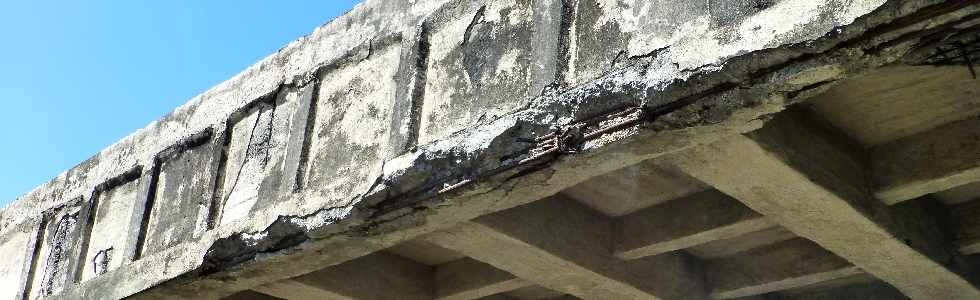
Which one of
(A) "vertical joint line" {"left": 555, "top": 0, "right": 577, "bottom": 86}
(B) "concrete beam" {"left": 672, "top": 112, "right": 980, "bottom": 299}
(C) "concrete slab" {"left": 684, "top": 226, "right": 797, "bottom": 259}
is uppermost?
(A) "vertical joint line" {"left": 555, "top": 0, "right": 577, "bottom": 86}

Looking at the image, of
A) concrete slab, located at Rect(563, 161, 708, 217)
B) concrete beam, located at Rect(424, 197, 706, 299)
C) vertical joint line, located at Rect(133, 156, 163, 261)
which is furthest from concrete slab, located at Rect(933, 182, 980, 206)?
vertical joint line, located at Rect(133, 156, 163, 261)

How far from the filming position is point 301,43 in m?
4.14

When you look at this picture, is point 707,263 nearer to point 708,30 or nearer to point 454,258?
point 454,258

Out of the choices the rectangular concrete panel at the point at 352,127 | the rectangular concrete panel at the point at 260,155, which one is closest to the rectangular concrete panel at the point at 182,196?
the rectangular concrete panel at the point at 260,155

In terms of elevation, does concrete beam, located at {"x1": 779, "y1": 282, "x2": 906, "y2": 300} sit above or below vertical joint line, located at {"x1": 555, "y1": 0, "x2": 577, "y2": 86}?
below

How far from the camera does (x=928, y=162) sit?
3287 millimetres

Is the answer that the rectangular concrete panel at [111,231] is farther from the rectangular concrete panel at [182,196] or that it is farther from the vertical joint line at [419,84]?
the vertical joint line at [419,84]

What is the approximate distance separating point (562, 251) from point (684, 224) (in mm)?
514

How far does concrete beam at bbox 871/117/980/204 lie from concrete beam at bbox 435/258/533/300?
1680mm

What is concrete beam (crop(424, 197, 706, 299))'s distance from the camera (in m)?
3.65

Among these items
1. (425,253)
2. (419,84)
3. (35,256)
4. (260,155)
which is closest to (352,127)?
(419,84)

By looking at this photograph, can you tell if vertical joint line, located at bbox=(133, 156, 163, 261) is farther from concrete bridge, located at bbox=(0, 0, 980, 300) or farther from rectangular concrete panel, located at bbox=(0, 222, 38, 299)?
rectangular concrete panel, located at bbox=(0, 222, 38, 299)

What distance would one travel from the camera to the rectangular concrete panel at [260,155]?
3883mm

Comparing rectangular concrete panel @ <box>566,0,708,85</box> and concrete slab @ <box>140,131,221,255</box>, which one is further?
concrete slab @ <box>140,131,221,255</box>
